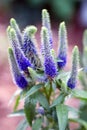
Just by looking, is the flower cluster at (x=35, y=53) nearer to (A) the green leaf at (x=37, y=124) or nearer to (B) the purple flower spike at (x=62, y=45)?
(B) the purple flower spike at (x=62, y=45)

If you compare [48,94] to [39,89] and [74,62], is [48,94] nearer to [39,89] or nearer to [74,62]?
[39,89]

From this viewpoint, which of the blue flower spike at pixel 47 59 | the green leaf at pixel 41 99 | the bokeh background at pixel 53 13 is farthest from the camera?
the bokeh background at pixel 53 13

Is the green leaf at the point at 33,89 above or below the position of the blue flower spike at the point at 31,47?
below

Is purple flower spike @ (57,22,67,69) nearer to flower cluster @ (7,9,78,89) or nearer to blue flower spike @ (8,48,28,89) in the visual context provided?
flower cluster @ (7,9,78,89)

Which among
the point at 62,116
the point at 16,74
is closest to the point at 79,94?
the point at 62,116

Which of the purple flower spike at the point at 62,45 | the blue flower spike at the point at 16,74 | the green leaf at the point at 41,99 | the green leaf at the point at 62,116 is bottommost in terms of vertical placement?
the green leaf at the point at 62,116

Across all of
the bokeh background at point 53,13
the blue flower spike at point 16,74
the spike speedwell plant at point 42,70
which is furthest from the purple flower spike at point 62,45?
the bokeh background at point 53,13

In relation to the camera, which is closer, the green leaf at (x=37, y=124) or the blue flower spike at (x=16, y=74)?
the blue flower spike at (x=16, y=74)

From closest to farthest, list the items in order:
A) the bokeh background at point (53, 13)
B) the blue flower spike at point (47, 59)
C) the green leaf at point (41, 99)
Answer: the blue flower spike at point (47, 59) < the green leaf at point (41, 99) < the bokeh background at point (53, 13)
